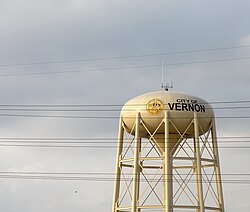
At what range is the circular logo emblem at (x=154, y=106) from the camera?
3997 cm

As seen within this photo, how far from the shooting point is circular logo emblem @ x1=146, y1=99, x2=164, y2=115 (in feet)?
131

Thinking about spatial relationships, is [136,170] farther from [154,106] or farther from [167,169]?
[154,106]

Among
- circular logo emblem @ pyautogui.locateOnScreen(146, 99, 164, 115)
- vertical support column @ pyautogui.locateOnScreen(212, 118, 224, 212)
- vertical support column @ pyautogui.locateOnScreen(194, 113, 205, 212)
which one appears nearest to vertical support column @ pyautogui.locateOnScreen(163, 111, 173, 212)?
circular logo emblem @ pyautogui.locateOnScreen(146, 99, 164, 115)

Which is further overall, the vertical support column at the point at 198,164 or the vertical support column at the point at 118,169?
the vertical support column at the point at 118,169

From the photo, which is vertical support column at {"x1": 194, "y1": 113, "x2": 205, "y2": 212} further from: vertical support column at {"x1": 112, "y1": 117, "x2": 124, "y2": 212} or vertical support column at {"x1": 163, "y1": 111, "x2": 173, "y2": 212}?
vertical support column at {"x1": 112, "y1": 117, "x2": 124, "y2": 212}

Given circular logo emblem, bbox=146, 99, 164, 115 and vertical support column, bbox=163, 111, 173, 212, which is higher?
circular logo emblem, bbox=146, 99, 164, 115

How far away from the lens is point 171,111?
1566 inches

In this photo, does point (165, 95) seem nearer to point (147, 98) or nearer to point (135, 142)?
point (147, 98)

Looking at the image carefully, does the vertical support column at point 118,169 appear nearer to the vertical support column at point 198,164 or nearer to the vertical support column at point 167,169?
the vertical support column at point 167,169

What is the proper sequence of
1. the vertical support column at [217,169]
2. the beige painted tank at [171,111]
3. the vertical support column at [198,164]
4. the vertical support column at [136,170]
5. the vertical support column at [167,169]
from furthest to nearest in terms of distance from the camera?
the vertical support column at [217,169], the beige painted tank at [171,111], the vertical support column at [167,169], the vertical support column at [198,164], the vertical support column at [136,170]

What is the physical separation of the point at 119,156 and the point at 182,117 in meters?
6.10

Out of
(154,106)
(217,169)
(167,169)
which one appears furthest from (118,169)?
(217,169)

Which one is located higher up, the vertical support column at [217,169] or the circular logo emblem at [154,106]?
the circular logo emblem at [154,106]

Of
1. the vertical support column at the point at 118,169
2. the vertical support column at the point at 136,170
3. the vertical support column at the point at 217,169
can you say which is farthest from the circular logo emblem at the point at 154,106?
the vertical support column at the point at 217,169
